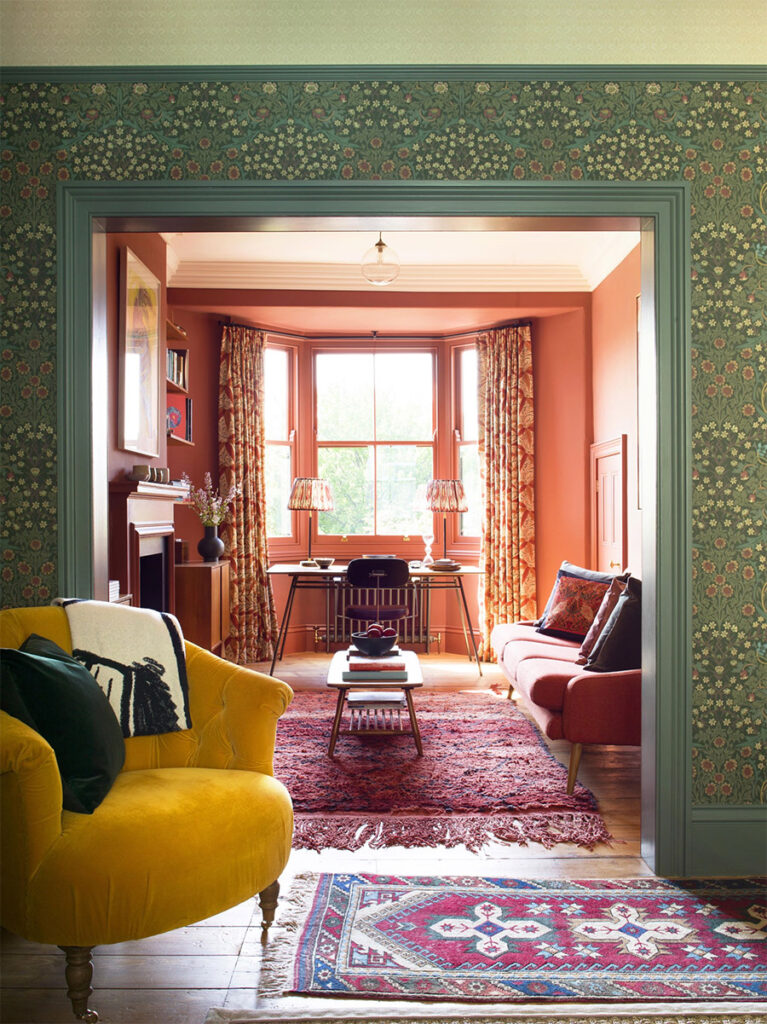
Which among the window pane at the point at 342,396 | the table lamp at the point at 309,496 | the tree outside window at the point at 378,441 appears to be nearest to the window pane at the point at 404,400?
the tree outside window at the point at 378,441

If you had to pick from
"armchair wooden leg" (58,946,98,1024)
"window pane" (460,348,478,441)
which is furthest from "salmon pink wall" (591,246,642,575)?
"armchair wooden leg" (58,946,98,1024)

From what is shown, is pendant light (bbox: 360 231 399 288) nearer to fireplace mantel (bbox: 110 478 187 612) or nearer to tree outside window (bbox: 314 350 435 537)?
fireplace mantel (bbox: 110 478 187 612)

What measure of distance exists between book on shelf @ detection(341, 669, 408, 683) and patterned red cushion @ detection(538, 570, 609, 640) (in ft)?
4.15

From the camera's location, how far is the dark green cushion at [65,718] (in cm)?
197

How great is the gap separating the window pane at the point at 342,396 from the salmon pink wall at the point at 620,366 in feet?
6.80

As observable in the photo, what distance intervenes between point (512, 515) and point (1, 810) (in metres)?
5.08

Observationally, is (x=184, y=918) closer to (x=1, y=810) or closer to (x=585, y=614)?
(x=1, y=810)

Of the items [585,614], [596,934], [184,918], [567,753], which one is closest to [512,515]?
[585,614]

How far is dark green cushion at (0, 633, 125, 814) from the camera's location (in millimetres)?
1971

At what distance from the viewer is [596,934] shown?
90.2 inches

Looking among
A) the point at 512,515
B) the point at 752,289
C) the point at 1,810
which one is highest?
the point at 752,289

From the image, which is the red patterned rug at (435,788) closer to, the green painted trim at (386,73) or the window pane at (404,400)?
the green painted trim at (386,73)

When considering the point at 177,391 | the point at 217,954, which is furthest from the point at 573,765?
the point at 177,391

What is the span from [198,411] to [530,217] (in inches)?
163
